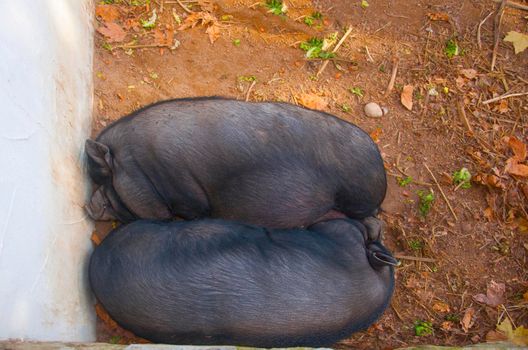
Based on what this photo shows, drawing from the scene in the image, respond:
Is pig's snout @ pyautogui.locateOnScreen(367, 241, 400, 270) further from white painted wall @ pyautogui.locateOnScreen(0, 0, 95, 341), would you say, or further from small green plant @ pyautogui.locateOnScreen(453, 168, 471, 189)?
white painted wall @ pyautogui.locateOnScreen(0, 0, 95, 341)

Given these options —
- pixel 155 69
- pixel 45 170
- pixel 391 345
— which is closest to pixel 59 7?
pixel 155 69

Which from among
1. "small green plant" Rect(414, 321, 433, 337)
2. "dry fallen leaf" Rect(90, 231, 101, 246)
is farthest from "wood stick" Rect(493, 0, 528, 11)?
"dry fallen leaf" Rect(90, 231, 101, 246)

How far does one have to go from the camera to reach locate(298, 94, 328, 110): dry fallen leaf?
4.34 meters

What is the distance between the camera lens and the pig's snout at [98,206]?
137 inches

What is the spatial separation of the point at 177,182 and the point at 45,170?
867mm

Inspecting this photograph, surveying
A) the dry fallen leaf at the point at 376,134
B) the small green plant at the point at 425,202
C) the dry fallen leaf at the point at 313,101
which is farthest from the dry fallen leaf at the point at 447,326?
the dry fallen leaf at the point at 313,101

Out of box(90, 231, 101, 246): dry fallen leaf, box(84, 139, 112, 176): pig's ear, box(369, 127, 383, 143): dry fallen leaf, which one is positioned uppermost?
box(84, 139, 112, 176): pig's ear

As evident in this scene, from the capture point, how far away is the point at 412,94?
14.7ft

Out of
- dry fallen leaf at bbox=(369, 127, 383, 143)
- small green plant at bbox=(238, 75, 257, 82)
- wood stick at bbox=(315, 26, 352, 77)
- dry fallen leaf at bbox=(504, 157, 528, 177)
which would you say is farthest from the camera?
wood stick at bbox=(315, 26, 352, 77)

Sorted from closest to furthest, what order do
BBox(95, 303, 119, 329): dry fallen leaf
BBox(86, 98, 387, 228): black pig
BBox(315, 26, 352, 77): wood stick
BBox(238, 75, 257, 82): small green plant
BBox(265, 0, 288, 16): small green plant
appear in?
BBox(95, 303, 119, 329): dry fallen leaf → BBox(86, 98, 387, 228): black pig → BBox(238, 75, 257, 82): small green plant → BBox(315, 26, 352, 77): wood stick → BBox(265, 0, 288, 16): small green plant

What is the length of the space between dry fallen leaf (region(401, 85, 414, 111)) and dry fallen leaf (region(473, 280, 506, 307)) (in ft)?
5.14

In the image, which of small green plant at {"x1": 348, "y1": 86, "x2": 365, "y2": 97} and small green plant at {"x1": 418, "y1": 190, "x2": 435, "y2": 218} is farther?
small green plant at {"x1": 348, "y1": 86, "x2": 365, "y2": 97}

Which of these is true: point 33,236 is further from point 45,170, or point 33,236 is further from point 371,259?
point 371,259

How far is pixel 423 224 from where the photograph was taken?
397 cm
